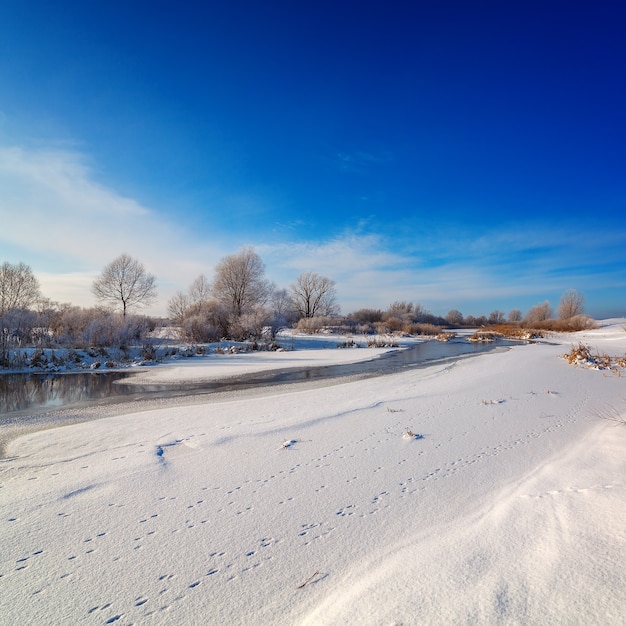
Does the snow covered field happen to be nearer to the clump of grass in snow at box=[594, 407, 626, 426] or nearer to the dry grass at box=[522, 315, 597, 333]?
the clump of grass in snow at box=[594, 407, 626, 426]

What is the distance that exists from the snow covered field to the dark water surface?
10.9 ft

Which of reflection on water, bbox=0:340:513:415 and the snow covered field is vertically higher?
the snow covered field

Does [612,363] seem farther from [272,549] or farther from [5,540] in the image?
[5,540]

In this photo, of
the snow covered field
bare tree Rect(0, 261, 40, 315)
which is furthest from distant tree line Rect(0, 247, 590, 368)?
the snow covered field

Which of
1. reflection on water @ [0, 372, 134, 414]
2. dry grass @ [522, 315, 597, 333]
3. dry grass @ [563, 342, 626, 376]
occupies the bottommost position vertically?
Answer: reflection on water @ [0, 372, 134, 414]

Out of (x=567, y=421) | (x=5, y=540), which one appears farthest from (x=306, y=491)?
(x=567, y=421)

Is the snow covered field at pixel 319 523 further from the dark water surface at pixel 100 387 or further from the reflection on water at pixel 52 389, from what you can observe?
the reflection on water at pixel 52 389

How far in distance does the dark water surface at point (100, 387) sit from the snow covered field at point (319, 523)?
3.34 meters

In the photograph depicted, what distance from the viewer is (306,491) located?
10.5 ft

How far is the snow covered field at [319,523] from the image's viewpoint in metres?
1.85

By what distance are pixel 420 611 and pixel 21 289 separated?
22.1 meters

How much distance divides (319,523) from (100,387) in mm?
9721

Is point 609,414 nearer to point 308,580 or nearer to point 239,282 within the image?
point 308,580

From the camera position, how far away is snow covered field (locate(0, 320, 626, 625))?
6.07 feet
